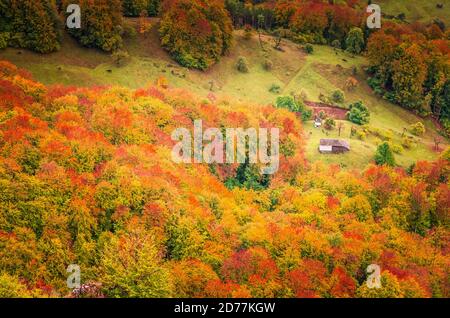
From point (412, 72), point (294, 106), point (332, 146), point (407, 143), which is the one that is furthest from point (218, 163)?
point (412, 72)

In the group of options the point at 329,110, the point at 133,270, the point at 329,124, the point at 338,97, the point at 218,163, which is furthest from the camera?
the point at 338,97

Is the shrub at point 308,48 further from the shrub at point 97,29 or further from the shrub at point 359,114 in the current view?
the shrub at point 97,29

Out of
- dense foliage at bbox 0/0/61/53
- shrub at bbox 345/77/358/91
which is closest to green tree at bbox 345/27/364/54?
shrub at bbox 345/77/358/91

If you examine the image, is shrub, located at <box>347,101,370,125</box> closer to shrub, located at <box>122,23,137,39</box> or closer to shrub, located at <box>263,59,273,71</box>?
shrub, located at <box>263,59,273,71</box>

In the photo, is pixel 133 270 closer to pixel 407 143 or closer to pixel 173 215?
pixel 173 215

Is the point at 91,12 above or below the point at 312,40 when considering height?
above

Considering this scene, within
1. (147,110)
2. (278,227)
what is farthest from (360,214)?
(147,110)
